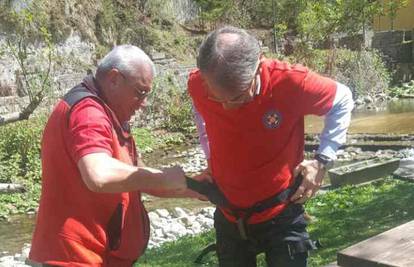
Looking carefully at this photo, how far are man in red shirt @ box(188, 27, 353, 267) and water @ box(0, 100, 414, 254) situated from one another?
6680 millimetres

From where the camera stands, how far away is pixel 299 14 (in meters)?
26.2

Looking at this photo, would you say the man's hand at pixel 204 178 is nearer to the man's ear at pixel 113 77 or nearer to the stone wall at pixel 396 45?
the man's ear at pixel 113 77

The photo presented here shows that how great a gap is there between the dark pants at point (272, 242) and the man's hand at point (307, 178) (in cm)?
7

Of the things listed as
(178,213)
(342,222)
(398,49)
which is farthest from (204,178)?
(398,49)

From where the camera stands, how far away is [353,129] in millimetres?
17500

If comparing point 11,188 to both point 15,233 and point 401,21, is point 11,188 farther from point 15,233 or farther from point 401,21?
point 401,21

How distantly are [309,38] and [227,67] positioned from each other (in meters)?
22.9

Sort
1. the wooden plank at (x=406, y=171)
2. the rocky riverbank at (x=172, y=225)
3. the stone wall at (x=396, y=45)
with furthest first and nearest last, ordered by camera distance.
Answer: the stone wall at (x=396, y=45), the wooden plank at (x=406, y=171), the rocky riverbank at (x=172, y=225)

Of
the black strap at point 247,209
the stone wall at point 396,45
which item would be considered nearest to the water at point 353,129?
the stone wall at point 396,45

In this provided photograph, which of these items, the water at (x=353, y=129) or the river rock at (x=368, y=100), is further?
the river rock at (x=368, y=100)

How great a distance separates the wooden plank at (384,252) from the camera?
2688 mm

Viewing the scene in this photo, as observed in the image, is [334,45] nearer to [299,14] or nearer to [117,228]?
[299,14]

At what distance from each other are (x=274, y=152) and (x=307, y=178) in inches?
7.3

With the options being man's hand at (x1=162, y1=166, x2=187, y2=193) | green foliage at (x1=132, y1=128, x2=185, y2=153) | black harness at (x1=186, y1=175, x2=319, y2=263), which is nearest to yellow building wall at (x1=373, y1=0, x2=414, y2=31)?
green foliage at (x1=132, y1=128, x2=185, y2=153)
